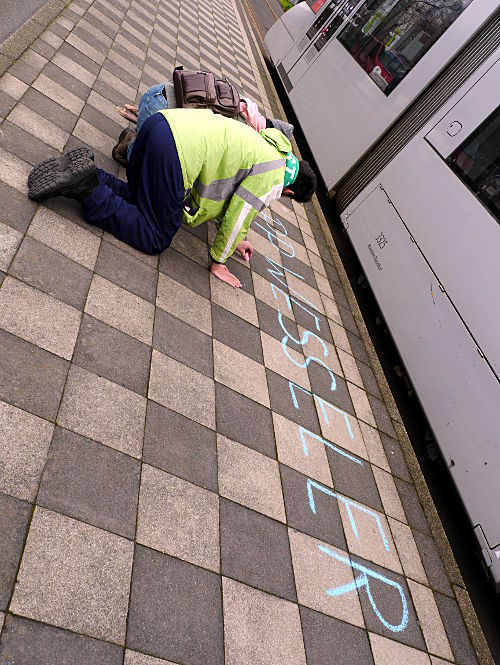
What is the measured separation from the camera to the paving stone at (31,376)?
243 cm

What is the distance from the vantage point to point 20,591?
74.1 inches

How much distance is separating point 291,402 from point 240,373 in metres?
0.45

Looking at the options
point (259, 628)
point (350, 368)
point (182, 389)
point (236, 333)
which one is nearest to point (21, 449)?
point (182, 389)

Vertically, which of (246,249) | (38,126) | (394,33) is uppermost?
(394,33)

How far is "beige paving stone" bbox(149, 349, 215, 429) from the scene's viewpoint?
119 inches

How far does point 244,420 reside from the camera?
3.29 m

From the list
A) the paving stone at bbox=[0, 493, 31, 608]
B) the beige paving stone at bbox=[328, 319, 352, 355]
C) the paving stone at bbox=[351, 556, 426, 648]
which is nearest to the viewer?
the paving stone at bbox=[0, 493, 31, 608]

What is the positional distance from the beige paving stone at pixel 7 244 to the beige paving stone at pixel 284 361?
1904 mm

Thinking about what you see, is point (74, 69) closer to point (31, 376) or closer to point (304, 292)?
point (304, 292)

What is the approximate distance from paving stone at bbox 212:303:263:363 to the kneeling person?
0.55m

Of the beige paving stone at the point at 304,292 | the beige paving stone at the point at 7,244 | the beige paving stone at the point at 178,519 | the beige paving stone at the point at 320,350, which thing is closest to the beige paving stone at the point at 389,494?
the beige paving stone at the point at 320,350

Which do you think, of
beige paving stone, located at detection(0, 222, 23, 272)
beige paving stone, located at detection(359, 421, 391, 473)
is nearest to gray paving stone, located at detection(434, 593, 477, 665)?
beige paving stone, located at detection(359, 421, 391, 473)

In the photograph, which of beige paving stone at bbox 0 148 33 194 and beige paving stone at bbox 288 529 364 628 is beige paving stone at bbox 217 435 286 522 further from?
beige paving stone at bbox 0 148 33 194

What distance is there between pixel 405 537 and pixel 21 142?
4.10 metres
